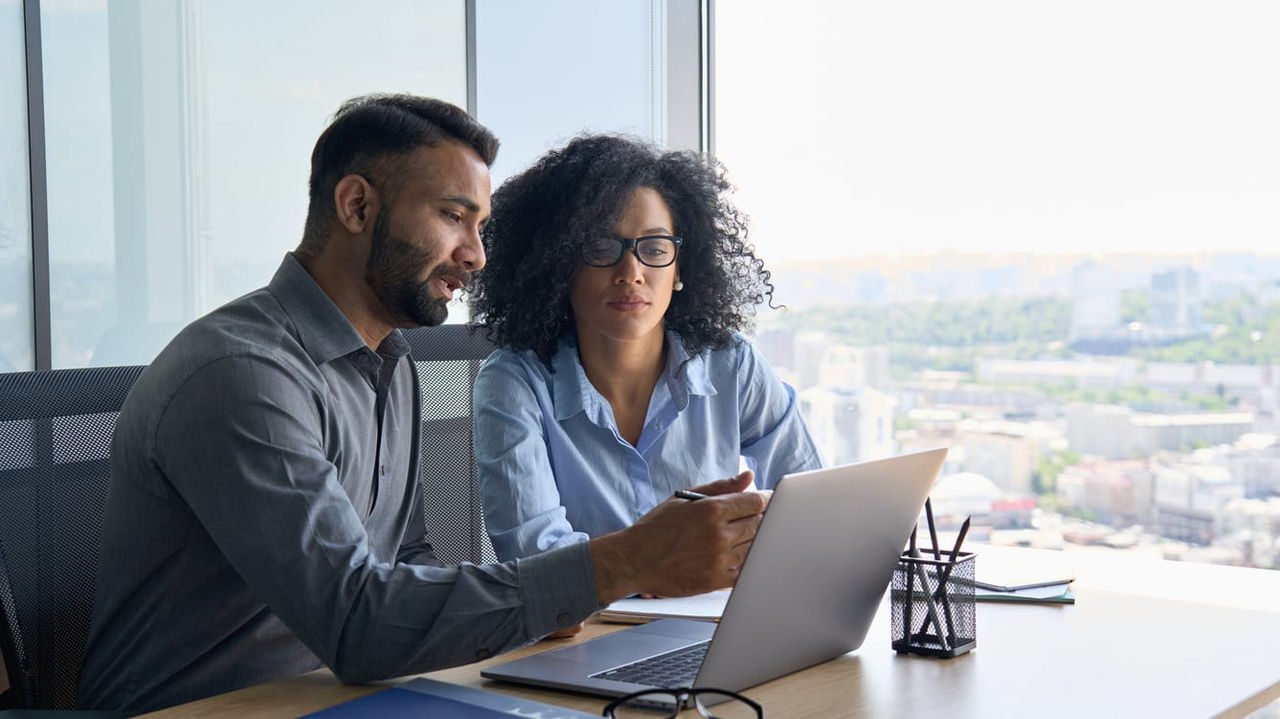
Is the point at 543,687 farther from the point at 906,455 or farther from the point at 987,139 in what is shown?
the point at 987,139

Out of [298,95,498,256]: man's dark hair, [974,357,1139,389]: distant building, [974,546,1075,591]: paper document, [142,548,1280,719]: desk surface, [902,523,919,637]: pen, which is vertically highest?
[298,95,498,256]: man's dark hair

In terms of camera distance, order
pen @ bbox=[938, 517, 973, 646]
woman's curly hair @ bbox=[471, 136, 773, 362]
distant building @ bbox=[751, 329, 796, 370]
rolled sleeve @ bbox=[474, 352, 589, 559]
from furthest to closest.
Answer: distant building @ bbox=[751, 329, 796, 370] → woman's curly hair @ bbox=[471, 136, 773, 362] → rolled sleeve @ bbox=[474, 352, 589, 559] → pen @ bbox=[938, 517, 973, 646]

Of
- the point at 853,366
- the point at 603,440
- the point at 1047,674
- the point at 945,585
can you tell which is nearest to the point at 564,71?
the point at 853,366

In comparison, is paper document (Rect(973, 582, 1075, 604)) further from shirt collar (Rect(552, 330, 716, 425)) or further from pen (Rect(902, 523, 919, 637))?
shirt collar (Rect(552, 330, 716, 425))

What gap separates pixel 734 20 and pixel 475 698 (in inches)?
111

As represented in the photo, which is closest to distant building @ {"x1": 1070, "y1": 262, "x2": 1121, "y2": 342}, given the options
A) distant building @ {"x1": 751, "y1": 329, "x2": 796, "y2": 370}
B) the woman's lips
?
distant building @ {"x1": 751, "y1": 329, "x2": 796, "y2": 370}

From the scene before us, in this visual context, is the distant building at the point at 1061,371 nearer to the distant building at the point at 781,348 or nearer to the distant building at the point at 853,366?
the distant building at the point at 853,366

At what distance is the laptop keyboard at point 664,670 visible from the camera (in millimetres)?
1182

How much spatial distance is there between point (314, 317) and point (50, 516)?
364 mm

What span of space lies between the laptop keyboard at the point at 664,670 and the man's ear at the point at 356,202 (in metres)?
0.68

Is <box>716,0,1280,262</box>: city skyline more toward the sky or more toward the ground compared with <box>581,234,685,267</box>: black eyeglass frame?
more toward the sky

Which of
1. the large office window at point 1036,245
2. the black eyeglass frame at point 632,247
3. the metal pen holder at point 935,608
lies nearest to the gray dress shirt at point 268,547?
the metal pen holder at point 935,608

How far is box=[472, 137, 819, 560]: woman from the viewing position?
6.22ft

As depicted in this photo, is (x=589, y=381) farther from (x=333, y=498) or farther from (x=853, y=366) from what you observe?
(x=853, y=366)
